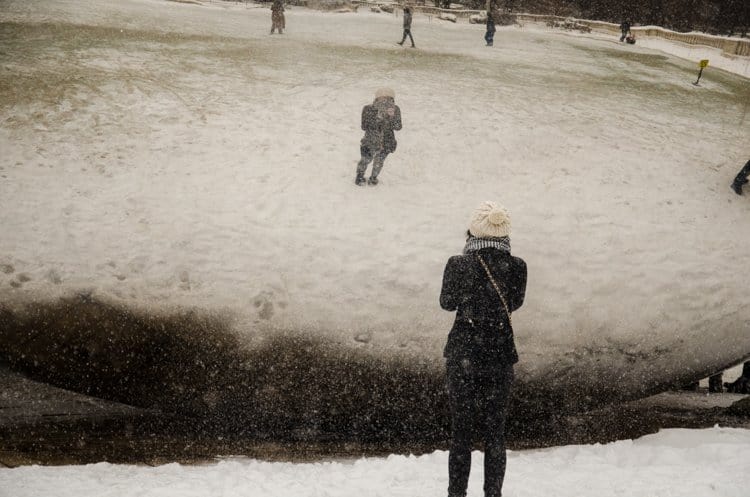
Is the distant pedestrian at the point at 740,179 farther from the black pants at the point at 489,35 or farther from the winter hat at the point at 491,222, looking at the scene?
the black pants at the point at 489,35

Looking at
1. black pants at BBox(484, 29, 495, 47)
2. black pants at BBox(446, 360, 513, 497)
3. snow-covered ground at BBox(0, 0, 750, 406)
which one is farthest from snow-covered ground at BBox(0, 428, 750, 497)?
Answer: black pants at BBox(484, 29, 495, 47)

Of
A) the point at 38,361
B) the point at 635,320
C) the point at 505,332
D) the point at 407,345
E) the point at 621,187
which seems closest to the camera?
the point at 505,332

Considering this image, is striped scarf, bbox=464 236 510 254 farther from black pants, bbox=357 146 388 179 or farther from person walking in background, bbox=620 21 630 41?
person walking in background, bbox=620 21 630 41

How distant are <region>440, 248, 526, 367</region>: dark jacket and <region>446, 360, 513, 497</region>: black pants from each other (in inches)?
3.5

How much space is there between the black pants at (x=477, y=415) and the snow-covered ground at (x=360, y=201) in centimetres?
242

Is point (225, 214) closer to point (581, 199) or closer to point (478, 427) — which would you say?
point (478, 427)

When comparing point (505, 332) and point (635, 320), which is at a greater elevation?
point (505, 332)

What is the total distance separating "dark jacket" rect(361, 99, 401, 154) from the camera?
7.04m

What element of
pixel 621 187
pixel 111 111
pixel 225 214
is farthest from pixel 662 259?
pixel 111 111

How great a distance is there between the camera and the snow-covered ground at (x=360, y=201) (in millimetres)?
5754

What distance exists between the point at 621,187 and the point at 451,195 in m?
3.07

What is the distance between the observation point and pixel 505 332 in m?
2.87

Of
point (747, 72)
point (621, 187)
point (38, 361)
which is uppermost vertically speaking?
point (747, 72)

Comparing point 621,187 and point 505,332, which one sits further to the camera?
point 621,187
